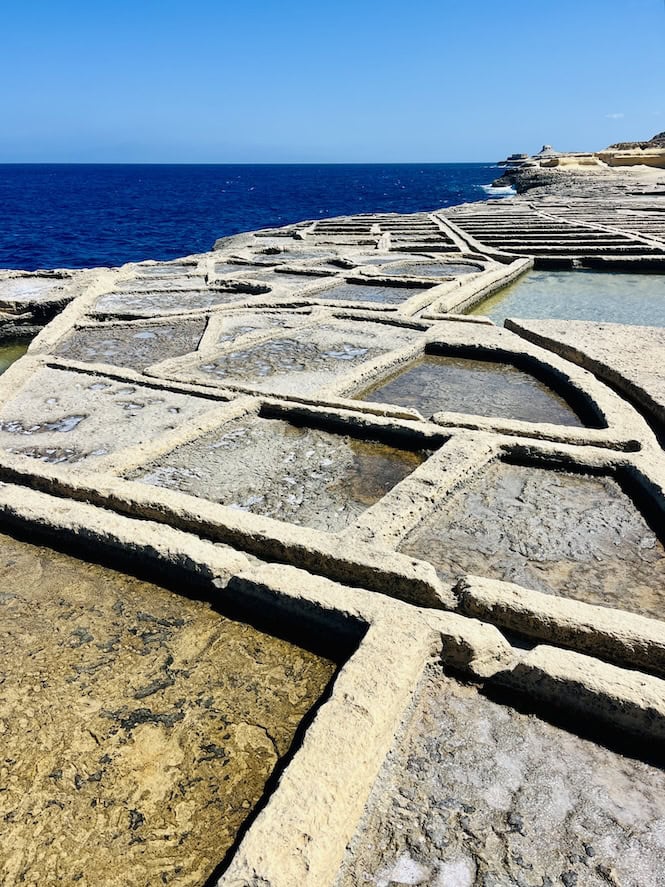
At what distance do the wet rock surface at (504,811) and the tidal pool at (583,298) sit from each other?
5448 mm

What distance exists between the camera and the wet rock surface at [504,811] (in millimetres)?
1459

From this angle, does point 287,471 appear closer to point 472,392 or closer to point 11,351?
point 472,392

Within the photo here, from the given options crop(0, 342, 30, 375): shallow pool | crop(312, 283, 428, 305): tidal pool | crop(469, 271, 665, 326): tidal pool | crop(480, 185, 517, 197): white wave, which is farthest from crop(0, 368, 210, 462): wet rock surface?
crop(480, 185, 517, 197): white wave

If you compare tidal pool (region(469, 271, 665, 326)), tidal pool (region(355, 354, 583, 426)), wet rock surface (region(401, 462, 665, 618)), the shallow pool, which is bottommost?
the shallow pool

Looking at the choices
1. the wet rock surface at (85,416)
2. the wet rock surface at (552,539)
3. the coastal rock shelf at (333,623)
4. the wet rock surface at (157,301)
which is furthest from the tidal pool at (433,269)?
the wet rock surface at (552,539)

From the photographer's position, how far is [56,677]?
79.4 inches

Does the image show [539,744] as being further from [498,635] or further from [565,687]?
[498,635]

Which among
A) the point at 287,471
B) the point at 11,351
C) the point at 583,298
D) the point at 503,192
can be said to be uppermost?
the point at 287,471

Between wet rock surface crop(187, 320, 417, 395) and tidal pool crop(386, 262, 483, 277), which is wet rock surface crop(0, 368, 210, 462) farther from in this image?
tidal pool crop(386, 262, 483, 277)

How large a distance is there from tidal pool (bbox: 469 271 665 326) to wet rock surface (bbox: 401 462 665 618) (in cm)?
399

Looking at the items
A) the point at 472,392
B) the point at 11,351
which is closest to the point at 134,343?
the point at 11,351

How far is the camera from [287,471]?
327 cm

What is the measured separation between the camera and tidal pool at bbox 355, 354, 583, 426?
4.13m

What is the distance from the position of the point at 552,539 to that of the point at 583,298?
19.0ft
